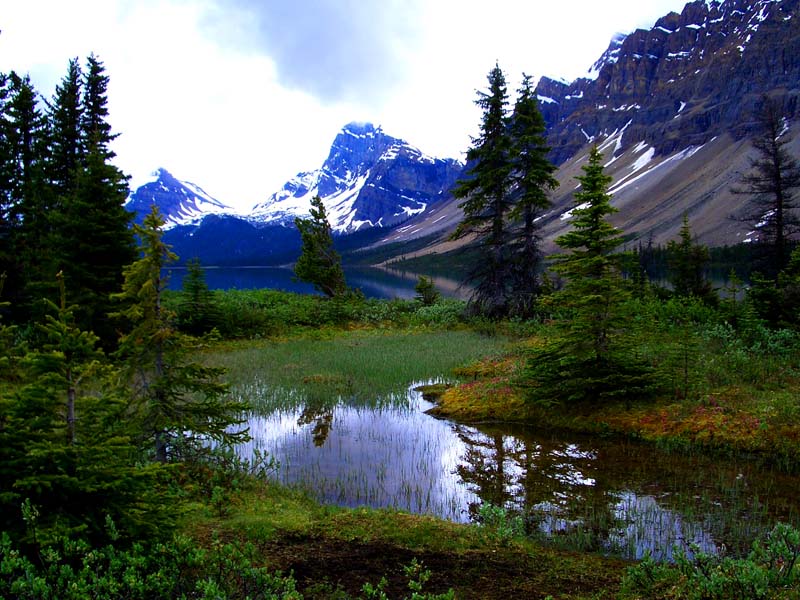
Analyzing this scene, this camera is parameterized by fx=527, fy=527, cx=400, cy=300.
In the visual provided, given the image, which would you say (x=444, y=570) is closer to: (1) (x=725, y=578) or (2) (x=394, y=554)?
(2) (x=394, y=554)

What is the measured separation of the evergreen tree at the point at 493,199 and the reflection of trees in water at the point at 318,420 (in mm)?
17798

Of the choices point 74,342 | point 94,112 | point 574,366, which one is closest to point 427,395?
point 574,366

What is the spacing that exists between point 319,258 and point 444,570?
39.1 metres

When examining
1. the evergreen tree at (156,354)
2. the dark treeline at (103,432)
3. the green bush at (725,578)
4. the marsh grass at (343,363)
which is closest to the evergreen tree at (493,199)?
the marsh grass at (343,363)

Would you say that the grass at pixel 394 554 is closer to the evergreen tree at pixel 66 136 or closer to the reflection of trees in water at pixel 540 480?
the reflection of trees in water at pixel 540 480

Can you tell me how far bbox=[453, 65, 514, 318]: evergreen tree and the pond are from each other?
17.9m

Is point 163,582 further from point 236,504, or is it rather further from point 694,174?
point 694,174

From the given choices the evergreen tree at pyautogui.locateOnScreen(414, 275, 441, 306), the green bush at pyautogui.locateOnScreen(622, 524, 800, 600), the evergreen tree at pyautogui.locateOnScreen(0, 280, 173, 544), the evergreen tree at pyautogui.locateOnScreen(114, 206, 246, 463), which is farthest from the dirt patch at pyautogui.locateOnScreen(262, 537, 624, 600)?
the evergreen tree at pyautogui.locateOnScreen(414, 275, 441, 306)

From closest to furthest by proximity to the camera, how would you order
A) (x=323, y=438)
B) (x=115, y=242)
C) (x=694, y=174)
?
(x=323, y=438) < (x=115, y=242) < (x=694, y=174)

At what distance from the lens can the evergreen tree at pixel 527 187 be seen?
29.5 metres

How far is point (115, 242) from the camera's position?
1961 cm

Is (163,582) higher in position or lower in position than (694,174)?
lower

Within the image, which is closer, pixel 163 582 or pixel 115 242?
pixel 163 582

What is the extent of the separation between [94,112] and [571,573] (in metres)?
29.1
